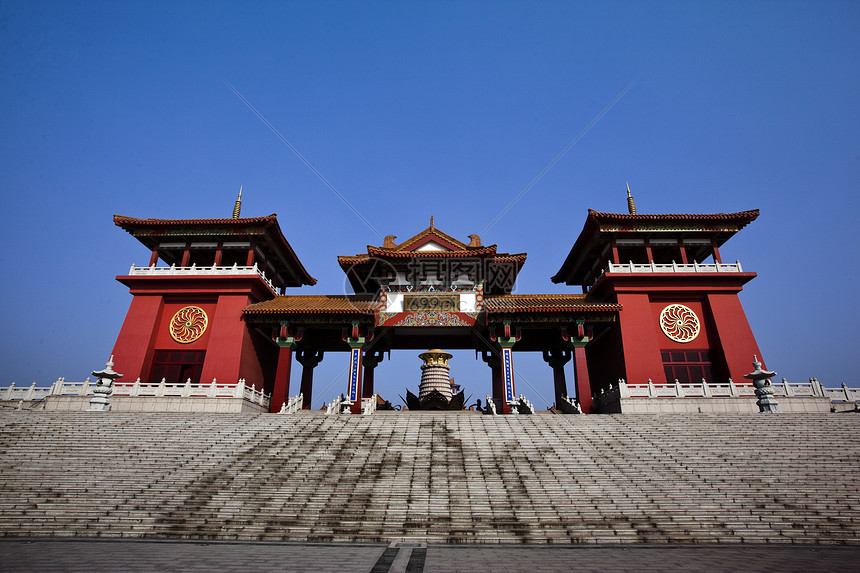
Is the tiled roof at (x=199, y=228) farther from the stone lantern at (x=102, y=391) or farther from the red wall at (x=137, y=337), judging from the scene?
the stone lantern at (x=102, y=391)

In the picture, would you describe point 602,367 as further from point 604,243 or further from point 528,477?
point 528,477

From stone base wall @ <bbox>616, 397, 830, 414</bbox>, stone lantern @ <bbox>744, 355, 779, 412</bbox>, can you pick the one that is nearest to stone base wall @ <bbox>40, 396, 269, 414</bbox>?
stone base wall @ <bbox>616, 397, 830, 414</bbox>

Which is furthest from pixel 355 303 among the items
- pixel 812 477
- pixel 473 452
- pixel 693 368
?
pixel 812 477

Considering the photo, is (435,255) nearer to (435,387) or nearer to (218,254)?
(435,387)

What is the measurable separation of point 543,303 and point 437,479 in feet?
41.5

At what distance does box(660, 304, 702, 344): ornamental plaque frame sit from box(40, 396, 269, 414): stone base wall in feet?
61.8

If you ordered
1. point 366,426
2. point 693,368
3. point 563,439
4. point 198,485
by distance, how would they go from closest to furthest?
point 198,485 < point 563,439 < point 366,426 < point 693,368

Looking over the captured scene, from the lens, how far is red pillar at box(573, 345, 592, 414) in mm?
18859

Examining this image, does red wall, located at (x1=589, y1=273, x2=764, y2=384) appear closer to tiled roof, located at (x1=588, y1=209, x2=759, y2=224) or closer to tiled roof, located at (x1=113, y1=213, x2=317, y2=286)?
tiled roof, located at (x1=588, y1=209, x2=759, y2=224)

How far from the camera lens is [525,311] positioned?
19.8 m

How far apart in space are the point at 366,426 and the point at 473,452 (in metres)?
4.03

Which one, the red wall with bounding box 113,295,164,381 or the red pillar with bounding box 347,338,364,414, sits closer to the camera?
the red pillar with bounding box 347,338,364,414

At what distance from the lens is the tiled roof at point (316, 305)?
19.8 metres

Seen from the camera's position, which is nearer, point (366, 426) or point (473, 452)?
point (473, 452)
